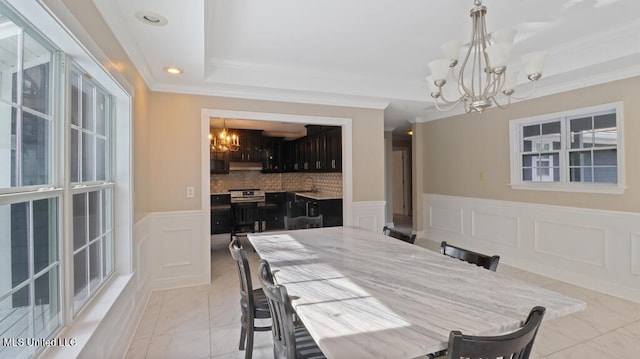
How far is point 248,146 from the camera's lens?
7574 millimetres

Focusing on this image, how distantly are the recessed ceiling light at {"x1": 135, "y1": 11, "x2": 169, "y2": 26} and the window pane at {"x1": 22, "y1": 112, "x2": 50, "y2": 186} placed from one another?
0.97 meters

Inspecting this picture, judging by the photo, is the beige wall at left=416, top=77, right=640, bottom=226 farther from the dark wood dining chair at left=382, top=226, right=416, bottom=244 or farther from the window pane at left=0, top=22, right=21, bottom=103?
the window pane at left=0, top=22, right=21, bottom=103

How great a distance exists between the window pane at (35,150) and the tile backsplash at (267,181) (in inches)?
223

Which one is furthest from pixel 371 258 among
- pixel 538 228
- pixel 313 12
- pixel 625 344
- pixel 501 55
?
pixel 538 228

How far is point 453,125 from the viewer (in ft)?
17.3

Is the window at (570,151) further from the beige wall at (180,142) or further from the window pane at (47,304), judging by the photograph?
the window pane at (47,304)

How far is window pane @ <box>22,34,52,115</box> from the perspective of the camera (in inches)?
50.0

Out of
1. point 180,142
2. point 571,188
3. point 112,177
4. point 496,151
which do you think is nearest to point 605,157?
point 571,188

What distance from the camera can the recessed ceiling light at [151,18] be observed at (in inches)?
77.0

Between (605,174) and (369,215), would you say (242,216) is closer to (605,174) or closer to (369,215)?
(369,215)

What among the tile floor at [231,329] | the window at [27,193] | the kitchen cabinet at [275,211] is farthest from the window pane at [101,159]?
the kitchen cabinet at [275,211]

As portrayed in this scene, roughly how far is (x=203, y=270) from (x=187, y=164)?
1.30 meters

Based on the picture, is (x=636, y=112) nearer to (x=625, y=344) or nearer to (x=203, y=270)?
(x=625, y=344)

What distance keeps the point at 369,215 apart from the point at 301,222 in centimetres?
160
